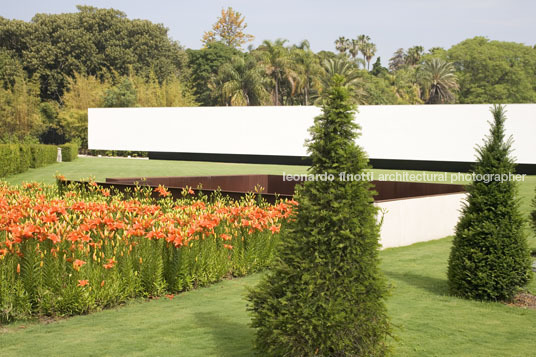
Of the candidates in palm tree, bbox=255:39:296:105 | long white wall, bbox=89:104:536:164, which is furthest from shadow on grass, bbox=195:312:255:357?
palm tree, bbox=255:39:296:105

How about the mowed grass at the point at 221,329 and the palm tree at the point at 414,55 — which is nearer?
the mowed grass at the point at 221,329

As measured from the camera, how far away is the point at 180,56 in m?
64.4

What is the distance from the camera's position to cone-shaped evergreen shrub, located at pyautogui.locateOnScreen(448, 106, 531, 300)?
6531 mm

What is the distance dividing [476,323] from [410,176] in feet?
63.7

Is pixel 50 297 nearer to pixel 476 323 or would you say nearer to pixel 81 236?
pixel 81 236

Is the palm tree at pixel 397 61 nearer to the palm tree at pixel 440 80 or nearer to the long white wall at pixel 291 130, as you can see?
the palm tree at pixel 440 80

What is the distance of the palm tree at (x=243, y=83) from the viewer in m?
53.2

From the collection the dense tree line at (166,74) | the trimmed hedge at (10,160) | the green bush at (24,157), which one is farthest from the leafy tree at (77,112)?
the trimmed hedge at (10,160)

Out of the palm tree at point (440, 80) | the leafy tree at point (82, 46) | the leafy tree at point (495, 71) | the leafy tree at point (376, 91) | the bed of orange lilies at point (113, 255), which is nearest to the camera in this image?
the bed of orange lilies at point (113, 255)

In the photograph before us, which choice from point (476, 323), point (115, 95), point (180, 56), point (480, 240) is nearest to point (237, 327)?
point (476, 323)

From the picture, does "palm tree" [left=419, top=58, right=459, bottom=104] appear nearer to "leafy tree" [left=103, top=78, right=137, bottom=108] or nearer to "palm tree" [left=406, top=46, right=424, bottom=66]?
"palm tree" [left=406, top=46, right=424, bottom=66]

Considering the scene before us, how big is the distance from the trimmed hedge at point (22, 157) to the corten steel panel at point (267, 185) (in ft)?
36.2

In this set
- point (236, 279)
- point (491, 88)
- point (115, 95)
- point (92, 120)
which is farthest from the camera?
point (491, 88)

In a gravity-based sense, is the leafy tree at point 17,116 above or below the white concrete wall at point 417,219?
above
